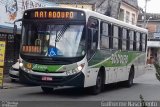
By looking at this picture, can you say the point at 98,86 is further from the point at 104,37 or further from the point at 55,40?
the point at 55,40

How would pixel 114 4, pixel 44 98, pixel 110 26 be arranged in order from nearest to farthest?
pixel 44 98, pixel 110 26, pixel 114 4

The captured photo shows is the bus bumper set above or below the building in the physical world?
below

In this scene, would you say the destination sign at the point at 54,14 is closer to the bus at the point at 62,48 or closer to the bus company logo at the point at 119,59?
the bus at the point at 62,48

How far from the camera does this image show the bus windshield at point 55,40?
648 inches

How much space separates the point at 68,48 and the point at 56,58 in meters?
0.53

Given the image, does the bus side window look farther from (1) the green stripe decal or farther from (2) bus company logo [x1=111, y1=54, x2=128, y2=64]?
(2) bus company logo [x1=111, y1=54, x2=128, y2=64]

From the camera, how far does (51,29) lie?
1673 centimetres

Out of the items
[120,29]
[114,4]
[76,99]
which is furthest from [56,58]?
[114,4]

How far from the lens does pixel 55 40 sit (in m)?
16.6

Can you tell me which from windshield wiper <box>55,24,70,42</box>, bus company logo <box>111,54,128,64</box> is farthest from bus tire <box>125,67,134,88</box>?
windshield wiper <box>55,24,70,42</box>

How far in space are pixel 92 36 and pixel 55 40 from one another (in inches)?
58.3

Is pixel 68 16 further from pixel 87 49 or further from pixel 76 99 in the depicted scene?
pixel 76 99

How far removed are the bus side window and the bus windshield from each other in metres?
0.45

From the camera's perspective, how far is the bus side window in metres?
17.0
